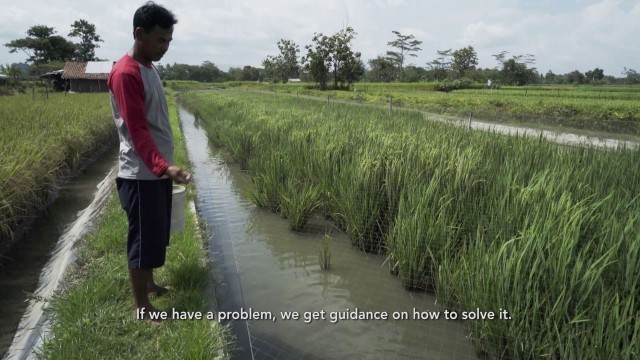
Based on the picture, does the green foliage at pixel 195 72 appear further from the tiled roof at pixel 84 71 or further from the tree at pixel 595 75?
the tree at pixel 595 75

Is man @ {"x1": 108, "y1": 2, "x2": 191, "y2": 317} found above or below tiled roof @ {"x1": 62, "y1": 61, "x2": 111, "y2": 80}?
below

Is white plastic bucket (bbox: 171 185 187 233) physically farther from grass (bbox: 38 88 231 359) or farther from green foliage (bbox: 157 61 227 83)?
green foliage (bbox: 157 61 227 83)

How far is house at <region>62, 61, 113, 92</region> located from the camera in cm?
3688

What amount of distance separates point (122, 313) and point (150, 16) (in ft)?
5.92

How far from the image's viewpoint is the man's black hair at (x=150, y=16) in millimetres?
2217

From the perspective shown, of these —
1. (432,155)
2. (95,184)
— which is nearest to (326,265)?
(432,155)

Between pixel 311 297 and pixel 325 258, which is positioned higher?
pixel 325 258

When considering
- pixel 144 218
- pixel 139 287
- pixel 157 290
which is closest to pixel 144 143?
pixel 144 218

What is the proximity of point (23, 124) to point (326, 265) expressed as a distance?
273 inches

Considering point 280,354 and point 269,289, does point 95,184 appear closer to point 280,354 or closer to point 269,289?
point 269,289

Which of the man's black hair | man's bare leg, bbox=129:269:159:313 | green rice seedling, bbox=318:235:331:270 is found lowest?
green rice seedling, bbox=318:235:331:270

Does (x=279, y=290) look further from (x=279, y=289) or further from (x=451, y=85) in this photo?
(x=451, y=85)

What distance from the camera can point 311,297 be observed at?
345cm

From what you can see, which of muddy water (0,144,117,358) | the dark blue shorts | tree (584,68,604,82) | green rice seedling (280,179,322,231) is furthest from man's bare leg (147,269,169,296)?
tree (584,68,604,82)
